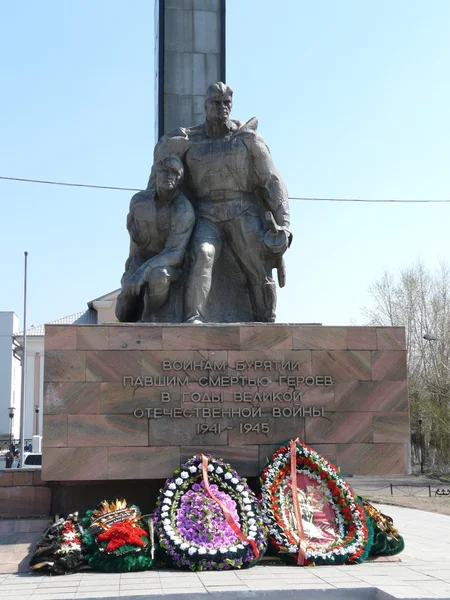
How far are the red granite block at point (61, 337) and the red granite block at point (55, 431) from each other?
71 centimetres

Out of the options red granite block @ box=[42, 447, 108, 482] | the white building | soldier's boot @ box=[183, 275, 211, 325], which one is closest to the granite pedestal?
red granite block @ box=[42, 447, 108, 482]

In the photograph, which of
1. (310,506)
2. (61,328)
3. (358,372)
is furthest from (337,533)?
(61,328)

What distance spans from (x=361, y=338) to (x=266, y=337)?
1053 mm

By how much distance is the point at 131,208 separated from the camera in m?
9.23

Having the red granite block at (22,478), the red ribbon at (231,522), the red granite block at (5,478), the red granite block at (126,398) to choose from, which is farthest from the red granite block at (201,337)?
the red granite block at (5,478)

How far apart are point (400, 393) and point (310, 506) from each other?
1741 millimetres

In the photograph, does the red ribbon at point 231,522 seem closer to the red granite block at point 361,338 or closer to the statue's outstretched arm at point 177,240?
the red granite block at point 361,338

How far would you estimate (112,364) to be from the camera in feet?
25.7

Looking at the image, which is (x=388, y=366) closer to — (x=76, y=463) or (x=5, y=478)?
(x=76, y=463)

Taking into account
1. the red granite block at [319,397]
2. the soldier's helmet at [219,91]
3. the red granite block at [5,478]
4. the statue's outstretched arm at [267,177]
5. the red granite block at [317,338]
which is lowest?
the red granite block at [5,478]

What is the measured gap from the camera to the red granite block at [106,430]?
25.1 ft

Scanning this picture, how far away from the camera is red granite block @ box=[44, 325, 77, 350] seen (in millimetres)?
7801

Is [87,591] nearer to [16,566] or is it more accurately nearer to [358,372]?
[16,566]

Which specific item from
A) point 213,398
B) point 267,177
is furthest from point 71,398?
point 267,177
